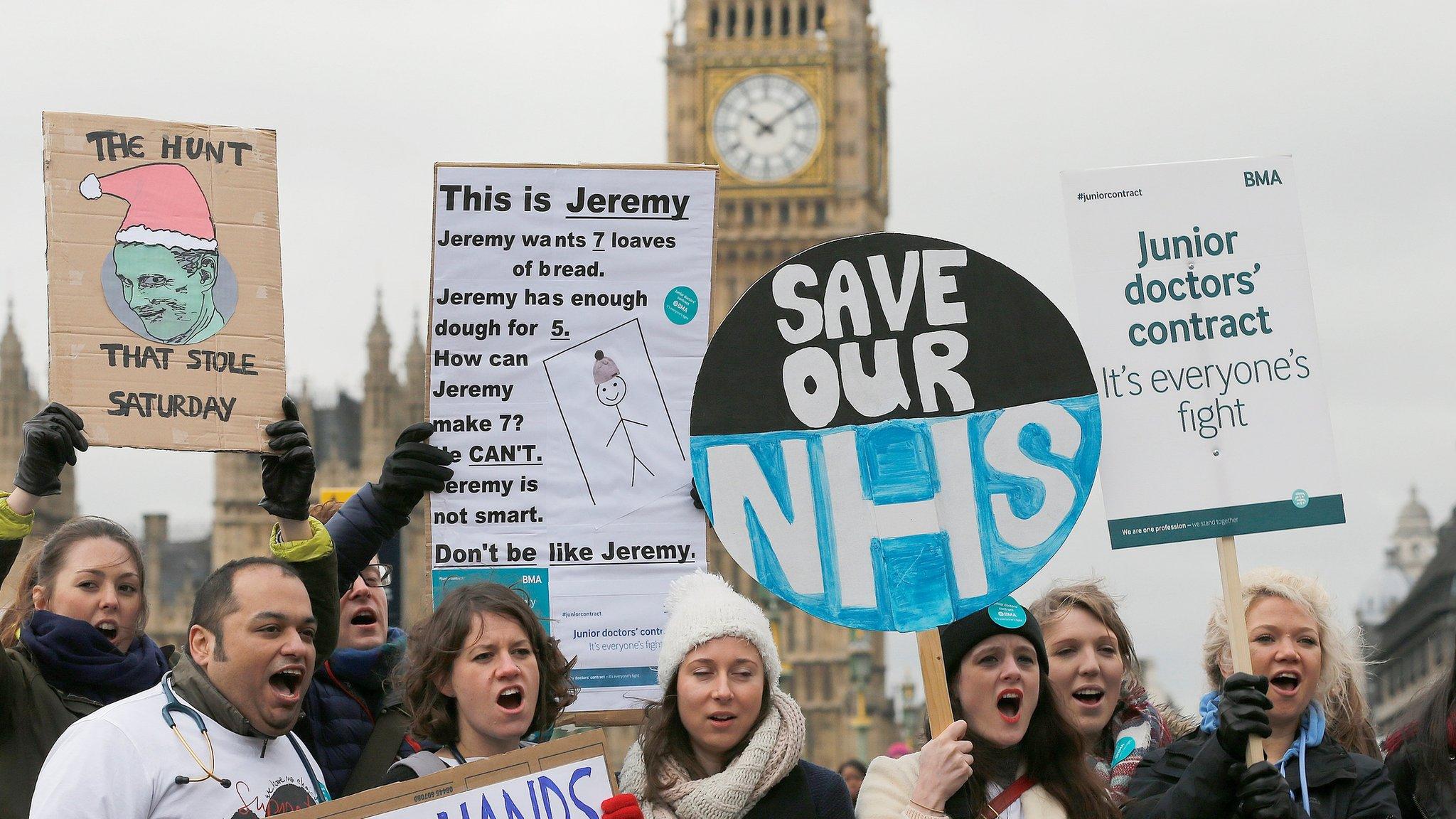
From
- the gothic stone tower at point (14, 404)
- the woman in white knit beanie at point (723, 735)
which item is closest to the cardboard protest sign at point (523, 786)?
the woman in white knit beanie at point (723, 735)

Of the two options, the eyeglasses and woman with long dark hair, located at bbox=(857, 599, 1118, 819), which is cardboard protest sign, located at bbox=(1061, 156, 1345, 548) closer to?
woman with long dark hair, located at bbox=(857, 599, 1118, 819)

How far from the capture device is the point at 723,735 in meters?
4.18

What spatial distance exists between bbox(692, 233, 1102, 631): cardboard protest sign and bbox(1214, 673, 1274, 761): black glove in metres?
0.48

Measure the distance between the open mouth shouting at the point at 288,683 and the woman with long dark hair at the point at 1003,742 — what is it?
114 centimetres

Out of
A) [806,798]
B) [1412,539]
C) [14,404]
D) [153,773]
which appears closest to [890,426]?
[806,798]

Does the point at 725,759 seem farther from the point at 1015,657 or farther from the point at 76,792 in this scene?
the point at 76,792

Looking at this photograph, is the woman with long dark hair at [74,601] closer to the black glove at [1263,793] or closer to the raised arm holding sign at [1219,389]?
the raised arm holding sign at [1219,389]

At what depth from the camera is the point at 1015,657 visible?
4344 mm

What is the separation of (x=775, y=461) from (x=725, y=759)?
2.09 ft

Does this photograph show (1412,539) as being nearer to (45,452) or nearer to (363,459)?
(363,459)

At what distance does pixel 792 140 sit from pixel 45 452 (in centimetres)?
5782

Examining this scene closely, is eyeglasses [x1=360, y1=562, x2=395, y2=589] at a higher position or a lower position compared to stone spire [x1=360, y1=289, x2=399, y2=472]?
lower

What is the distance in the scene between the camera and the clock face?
59.8 metres

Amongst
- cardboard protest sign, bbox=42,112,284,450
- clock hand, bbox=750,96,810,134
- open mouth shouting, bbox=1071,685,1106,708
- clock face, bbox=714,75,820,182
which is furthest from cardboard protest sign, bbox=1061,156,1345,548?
clock hand, bbox=750,96,810,134
